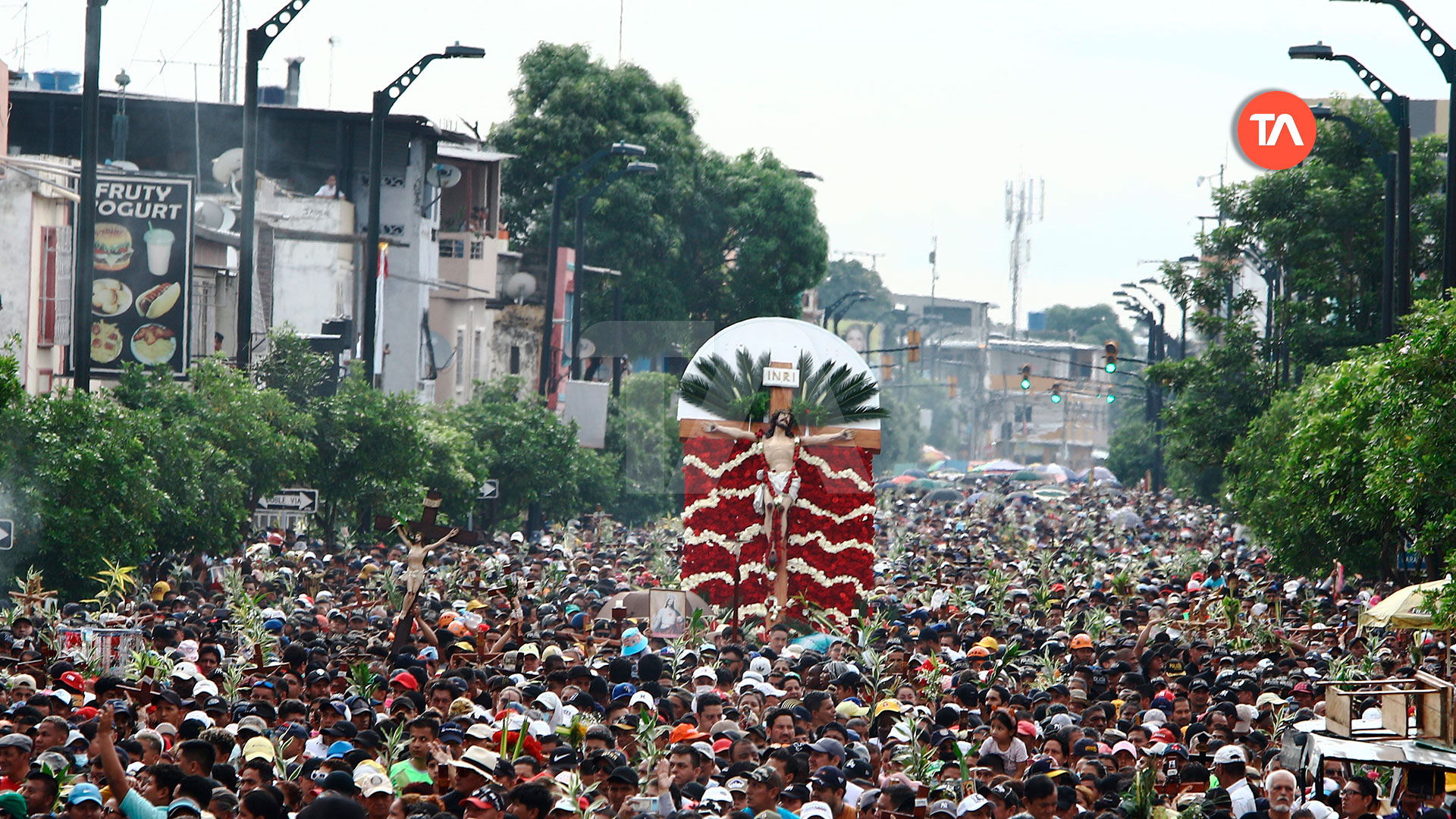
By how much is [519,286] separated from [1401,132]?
3063 cm

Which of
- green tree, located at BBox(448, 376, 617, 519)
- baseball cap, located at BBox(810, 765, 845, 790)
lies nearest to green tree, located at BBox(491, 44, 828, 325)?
green tree, located at BBox(448, 376, 617, 519)

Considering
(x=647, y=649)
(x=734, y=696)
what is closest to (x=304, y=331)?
(x=647, y=649)

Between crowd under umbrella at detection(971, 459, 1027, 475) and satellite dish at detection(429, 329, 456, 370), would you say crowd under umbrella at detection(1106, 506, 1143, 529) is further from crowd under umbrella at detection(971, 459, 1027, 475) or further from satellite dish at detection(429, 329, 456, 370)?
crowd under umbrella at detection(971, 459, 1027, 475)

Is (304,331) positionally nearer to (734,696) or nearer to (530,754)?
(734,696)

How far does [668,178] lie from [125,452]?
33815 mm

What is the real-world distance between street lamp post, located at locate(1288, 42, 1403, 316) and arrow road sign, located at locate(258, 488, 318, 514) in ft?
40.5

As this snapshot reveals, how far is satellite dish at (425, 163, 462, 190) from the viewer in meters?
42.5

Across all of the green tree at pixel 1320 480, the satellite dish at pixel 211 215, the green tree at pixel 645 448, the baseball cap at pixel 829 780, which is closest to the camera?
the baseball cap at pixel 829 780

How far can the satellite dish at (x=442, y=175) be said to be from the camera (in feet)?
139

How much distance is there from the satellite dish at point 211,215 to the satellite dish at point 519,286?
55.2ft

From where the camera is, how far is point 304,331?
3794 cm

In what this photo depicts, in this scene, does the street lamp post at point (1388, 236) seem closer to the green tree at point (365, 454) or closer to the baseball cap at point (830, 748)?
the green tree at point (365, 454)

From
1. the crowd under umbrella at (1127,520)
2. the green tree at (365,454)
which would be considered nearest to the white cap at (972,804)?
the green tree at (365,454)

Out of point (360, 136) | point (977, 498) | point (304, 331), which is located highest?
point (360, 136)
